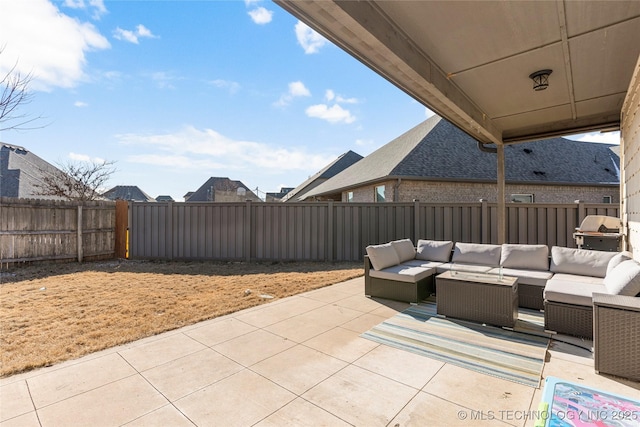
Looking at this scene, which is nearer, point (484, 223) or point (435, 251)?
point (435, 251)

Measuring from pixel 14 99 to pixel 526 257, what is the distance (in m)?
8.69

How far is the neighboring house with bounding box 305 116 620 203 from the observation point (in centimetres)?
1096

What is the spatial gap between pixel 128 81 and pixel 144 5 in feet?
10.3

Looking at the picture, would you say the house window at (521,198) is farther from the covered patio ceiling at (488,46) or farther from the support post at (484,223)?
the covered patio ceiling at (488,46)

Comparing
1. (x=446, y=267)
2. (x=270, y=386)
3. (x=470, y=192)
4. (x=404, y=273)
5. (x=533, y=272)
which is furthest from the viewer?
(x=470, y=192)

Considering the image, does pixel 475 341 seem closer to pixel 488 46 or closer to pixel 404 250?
pixel 404 250

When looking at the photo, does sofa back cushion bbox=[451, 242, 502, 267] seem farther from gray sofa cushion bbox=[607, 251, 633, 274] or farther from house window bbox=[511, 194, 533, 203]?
house window bbox=[511, 194, 533, 203]

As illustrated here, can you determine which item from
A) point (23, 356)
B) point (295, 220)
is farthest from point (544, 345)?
point (295, 220)

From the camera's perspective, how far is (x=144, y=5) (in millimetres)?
5312

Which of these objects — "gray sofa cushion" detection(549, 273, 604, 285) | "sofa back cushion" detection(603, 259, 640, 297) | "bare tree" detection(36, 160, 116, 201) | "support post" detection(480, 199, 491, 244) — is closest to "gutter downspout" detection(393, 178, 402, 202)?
"support post" detection(480, 199, 491, 244)

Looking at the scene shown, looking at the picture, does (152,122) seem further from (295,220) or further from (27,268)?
(295,220)

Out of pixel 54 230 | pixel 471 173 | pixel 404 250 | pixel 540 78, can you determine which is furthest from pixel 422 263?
pixel 54 230

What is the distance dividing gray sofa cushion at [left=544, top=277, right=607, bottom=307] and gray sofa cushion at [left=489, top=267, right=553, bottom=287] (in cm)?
42

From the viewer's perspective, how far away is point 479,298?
362cm
